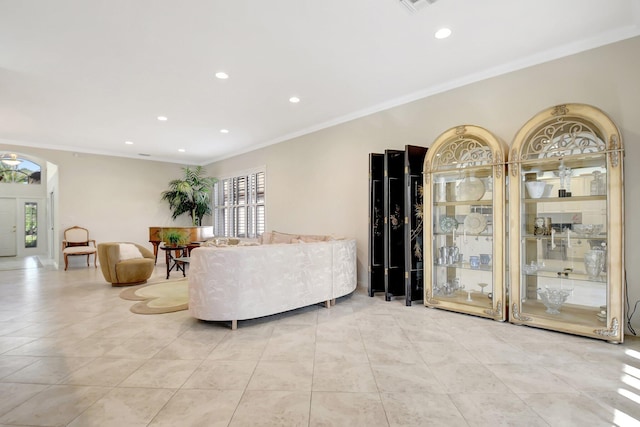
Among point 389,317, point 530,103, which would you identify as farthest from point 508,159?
point 389,317

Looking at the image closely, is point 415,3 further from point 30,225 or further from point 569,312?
point 30,225

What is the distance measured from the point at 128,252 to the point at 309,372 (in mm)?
4659

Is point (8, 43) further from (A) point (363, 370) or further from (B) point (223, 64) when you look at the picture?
(A) point (363, 370)

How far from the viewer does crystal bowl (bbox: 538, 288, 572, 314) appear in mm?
3170

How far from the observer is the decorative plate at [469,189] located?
3.67 metres

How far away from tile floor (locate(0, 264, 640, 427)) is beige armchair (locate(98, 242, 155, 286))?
5.14 feet

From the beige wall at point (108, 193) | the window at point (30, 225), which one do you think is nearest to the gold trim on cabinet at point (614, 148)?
the beige wall at point (108, 193)

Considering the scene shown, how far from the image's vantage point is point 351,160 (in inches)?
209

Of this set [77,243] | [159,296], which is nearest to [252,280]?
[159,296]

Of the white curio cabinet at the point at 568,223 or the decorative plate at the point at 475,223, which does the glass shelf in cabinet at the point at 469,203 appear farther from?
the white curio cabinet at the point at 568,223

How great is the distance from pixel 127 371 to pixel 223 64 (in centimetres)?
316

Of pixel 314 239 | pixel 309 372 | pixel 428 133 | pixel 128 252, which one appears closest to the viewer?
pixel 309 372

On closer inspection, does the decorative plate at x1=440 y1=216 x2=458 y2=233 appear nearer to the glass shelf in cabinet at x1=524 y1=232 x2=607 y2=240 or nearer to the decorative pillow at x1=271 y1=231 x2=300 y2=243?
the glass shelf in cabinet at x1=524 y1=232 x2=607 y2=240

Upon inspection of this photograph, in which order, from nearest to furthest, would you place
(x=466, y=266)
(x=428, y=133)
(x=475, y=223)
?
1. (x=475, y=223)
2. (x=466, y=266)
3. (x=428, y=133)
